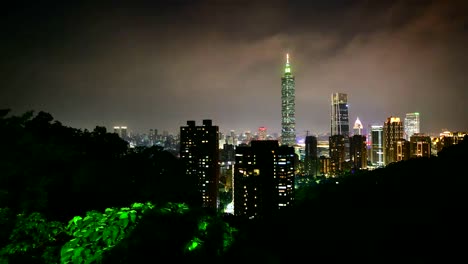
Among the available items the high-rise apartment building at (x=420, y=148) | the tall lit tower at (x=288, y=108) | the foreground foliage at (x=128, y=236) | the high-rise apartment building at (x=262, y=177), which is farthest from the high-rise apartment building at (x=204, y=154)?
the tall lit tower at (x=288, y=108)

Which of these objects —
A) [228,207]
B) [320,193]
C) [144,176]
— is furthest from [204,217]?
[228,207]

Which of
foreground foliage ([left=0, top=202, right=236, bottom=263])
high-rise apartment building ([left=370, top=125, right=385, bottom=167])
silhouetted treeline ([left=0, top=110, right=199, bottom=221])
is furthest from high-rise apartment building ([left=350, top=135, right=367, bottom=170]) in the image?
foreground foliage ([left=0, top=202, right=236, bottom=263])

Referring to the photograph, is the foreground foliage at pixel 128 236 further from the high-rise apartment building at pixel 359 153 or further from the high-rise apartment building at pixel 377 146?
the high-rise apartment building at pixel 377 146

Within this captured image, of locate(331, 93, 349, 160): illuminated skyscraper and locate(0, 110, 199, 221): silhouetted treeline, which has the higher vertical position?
locate(331, 93, 349, 160): illuminated skyscraper

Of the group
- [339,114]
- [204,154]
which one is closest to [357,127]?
[339,114]

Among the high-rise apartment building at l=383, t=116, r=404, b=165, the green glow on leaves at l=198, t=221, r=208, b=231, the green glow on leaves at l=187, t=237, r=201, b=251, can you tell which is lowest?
the green glow on leaves at l=187, t=237, r=201, b=251

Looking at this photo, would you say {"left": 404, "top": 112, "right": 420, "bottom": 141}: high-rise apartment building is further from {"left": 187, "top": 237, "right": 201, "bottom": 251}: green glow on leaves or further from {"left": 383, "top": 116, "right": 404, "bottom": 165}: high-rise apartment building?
{"left": 187, "top": 237, "right": 201, "bottom": 251}: green glow on leaves
